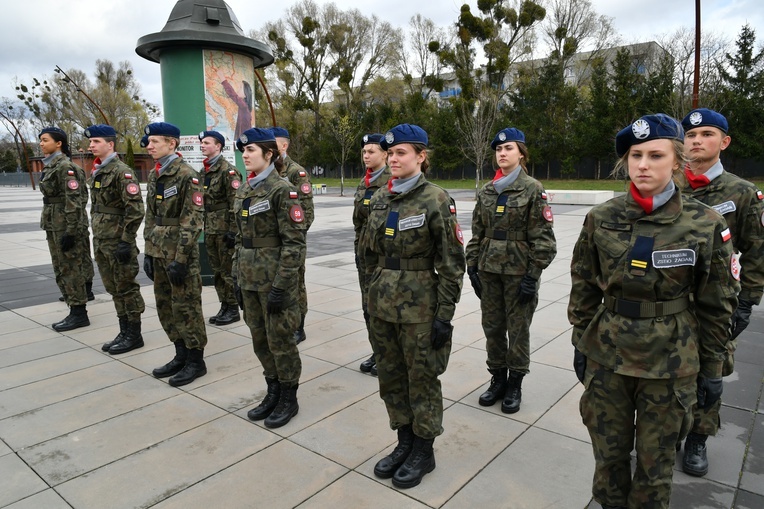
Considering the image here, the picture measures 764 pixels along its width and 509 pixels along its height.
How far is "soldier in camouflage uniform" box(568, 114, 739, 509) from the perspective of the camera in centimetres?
224

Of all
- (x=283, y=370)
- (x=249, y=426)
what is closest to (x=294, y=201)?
(x=283, y=370)

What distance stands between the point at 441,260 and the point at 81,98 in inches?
2467

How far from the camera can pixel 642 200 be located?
2.28 m

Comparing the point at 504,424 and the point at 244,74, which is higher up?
the point at 244,74

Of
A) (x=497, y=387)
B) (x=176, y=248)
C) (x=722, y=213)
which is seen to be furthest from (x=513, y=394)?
(x=176, y=248)

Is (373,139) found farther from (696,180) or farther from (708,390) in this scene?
(708,390)

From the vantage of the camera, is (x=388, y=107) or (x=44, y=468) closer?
(x=44, y=468)

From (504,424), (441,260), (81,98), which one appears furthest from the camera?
(81,98)

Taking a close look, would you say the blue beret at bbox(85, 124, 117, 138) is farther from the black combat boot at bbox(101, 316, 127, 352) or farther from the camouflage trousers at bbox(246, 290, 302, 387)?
the camouflage trousers at bbox(246, 290, 302, 387)

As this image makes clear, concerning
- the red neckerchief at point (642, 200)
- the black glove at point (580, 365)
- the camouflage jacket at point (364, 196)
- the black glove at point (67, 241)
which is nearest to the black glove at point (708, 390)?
the black glove at point (580, 365)

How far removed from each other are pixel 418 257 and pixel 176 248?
265cm

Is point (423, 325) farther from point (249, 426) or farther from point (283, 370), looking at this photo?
point (249, 426)

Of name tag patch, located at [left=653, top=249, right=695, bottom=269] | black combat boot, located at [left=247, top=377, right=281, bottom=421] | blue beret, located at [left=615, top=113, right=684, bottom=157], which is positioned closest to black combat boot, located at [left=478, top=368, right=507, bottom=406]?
black combat boot, located at [left=247, top=377, right=281, bottom=421]

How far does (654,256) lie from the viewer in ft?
7.34
